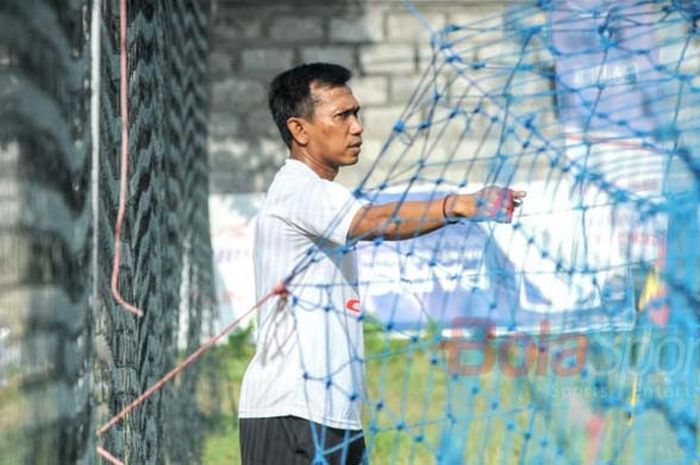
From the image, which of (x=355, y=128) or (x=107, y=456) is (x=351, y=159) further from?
(x=107, y=456)

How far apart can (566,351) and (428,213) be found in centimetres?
123

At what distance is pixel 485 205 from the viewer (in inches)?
158

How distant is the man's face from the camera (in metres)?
4.59

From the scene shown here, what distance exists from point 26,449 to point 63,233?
1.46ft

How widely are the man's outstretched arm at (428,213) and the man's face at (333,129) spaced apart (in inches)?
15.9

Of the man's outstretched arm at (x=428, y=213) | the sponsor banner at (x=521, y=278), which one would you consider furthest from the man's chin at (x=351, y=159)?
the man's outstretched arm at (x=428, y=213)

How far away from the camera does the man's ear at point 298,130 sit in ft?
15.1

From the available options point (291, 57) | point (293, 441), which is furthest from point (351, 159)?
point (291, 57)

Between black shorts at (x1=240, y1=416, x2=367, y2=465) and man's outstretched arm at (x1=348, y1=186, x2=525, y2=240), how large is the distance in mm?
503

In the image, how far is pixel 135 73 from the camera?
5.07 metres

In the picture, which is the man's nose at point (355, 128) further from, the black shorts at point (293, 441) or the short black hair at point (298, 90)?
the black shorts at point (293, 441)

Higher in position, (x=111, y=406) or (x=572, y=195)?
(x=572, y=195)

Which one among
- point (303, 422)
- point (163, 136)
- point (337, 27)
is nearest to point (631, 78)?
point (303, 422)

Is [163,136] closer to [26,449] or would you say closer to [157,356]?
[157,356]
